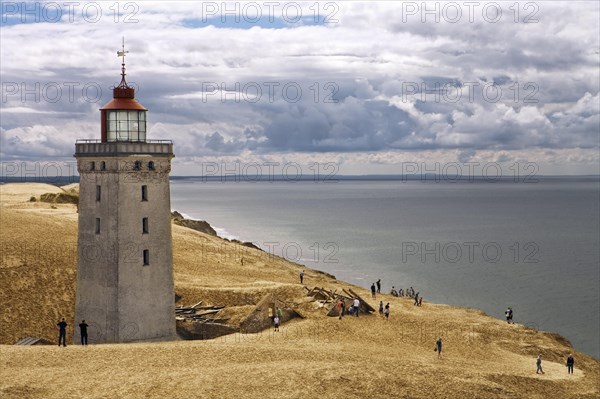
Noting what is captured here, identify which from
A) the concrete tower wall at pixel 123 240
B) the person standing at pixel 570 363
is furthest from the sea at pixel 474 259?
the concrete tower wall at pixel 123 240

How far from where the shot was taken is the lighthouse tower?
32.1 m

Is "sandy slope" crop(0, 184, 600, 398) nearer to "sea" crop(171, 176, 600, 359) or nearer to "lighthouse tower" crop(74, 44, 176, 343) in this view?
"lighthouse tower" crop(74, 44, 176, 343)

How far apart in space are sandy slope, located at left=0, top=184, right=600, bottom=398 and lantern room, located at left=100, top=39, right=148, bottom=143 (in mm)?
9489

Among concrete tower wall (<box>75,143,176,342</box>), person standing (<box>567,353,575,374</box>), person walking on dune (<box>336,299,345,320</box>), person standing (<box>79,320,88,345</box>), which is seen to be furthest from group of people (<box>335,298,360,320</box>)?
person standing (<box>79,320,88,345</box>)

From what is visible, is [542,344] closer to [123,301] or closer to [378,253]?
[123,301]

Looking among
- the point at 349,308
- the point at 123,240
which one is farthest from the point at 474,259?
the point at 123,240

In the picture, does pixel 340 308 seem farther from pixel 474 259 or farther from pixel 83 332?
pixel 474 259

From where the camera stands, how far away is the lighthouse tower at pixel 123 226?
105ft

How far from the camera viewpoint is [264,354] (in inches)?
1171

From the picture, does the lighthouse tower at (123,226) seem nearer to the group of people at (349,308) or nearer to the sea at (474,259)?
the group of people at (349,308)

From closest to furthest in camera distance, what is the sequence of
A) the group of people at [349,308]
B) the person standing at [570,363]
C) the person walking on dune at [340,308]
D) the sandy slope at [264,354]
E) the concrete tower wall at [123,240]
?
the sandy slope at [264,354] → the concrete tower wall at [123,240] → the person standing at [570,363] → the person walking on dune at [340,308] → the group of people at [349,308]

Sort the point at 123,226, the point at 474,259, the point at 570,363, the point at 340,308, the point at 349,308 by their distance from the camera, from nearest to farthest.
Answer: the point at 123,226, the point at 570,363, the point at 340,308, the point at 349,308, the point at 474,259

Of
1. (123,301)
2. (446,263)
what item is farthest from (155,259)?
(446,263)

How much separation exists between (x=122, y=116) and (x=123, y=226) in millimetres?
5048
